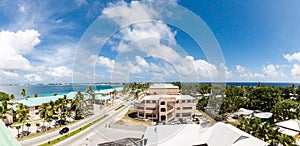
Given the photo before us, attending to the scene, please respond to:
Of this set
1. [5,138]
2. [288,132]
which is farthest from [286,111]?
[5,138]

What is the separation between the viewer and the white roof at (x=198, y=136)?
8.45m

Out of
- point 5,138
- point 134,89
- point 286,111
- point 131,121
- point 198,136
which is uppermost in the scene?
point 5,138

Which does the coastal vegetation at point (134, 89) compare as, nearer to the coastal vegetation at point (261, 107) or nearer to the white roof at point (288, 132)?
the coastal vegetation at point (261, 107)

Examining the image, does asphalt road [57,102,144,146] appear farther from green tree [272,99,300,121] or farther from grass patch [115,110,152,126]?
green tree [272,99,300,121]

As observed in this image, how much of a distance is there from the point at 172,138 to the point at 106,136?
580 cm

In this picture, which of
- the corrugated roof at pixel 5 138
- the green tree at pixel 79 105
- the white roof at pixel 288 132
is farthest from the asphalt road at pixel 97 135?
the white roof at pixel 288 132

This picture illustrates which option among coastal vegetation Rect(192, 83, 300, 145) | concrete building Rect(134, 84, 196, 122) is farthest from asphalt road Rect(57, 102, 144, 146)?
coastal vegetation Rect(192, 83, 300, 145)

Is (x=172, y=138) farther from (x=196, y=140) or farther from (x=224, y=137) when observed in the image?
(x=224, y=137)

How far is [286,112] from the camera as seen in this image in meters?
17.5

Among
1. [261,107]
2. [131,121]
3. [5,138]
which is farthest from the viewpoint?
[261,107]

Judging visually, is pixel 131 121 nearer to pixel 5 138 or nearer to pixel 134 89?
pixel 5 138

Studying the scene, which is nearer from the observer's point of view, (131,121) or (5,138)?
(5,138)

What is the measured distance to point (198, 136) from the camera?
9.12 meters

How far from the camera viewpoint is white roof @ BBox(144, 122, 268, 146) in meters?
8.45
